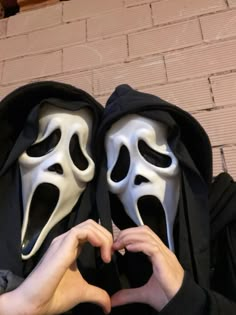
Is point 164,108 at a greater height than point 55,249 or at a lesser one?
greater

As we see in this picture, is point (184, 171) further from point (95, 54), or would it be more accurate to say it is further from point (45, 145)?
point (95, 54)

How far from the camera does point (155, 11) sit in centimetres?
122

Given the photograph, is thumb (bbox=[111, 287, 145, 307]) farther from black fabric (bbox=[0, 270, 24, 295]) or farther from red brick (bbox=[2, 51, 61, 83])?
red brick (bbox=[2, 51, 61, 83])

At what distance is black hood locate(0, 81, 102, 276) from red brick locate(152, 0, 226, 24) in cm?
59

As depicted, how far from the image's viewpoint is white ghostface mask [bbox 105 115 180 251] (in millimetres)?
663

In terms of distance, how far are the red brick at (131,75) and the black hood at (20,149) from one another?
40 cm

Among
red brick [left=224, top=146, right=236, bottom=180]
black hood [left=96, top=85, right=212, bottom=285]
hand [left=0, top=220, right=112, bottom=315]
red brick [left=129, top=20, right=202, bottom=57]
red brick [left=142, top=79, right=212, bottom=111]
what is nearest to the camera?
hand [left=0, top=220, right=112, bottom=315]

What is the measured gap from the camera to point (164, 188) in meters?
0.67

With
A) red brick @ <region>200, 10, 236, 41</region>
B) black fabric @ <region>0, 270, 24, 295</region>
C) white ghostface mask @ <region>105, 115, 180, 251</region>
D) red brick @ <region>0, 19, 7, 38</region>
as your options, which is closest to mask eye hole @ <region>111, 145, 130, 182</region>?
white ghostface mask @ <region>105, 115, 180, 251</region>

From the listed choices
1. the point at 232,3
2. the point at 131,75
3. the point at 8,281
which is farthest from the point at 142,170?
the point at 232,3

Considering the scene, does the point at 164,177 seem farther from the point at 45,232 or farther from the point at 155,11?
the point at 155,11

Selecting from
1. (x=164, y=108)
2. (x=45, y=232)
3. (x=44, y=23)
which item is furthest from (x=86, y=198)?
(x=44, y=23)

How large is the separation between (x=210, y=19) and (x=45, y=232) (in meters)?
0.80

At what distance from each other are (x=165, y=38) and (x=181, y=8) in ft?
0.39
